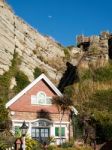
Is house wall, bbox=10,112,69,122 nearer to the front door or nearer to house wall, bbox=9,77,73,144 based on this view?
house wall, bbox=9,77,73,144

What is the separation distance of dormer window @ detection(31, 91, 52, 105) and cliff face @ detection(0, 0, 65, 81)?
1488 cm

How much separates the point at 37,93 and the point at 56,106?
1987 mm

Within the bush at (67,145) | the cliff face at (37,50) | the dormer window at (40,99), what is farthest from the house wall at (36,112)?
the cliff face at (37,50)

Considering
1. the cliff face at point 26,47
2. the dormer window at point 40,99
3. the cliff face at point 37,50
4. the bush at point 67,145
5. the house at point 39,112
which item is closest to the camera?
the bush at point 67,145

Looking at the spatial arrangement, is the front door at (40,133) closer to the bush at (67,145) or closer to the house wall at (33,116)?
the house wall at (33,116)

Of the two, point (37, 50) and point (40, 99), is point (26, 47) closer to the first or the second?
point (37, 50)

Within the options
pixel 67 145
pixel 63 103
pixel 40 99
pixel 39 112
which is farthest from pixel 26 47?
pixel 67 145

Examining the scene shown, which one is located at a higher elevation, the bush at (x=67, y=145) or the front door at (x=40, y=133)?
the front door at (x=40, y=133)

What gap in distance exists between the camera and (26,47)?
202 ft

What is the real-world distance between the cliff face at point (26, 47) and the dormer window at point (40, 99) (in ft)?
48.8

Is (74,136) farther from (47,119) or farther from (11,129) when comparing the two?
(11,129)

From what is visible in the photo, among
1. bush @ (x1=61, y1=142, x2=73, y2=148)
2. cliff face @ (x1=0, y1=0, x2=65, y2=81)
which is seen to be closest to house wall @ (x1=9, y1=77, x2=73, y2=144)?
bush @ (x1=61, y1=142, x2=73, y2=148)

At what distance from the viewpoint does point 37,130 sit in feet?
131

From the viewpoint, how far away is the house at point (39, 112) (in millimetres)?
39062
